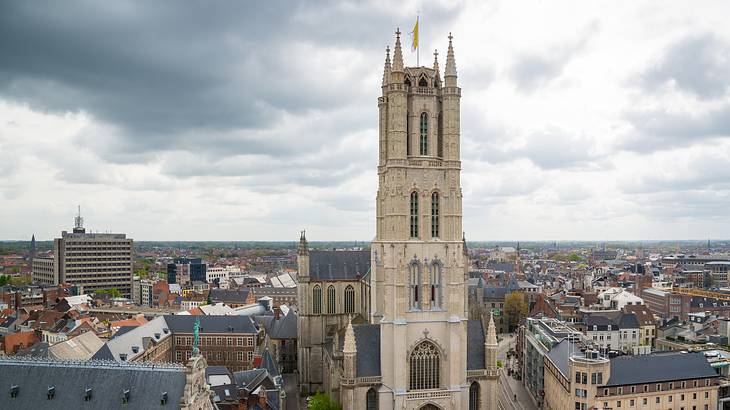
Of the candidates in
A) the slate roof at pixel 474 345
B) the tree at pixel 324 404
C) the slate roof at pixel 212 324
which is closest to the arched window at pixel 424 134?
the slate roof at pixel 474 345

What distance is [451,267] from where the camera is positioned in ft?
233

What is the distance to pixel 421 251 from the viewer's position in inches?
2781

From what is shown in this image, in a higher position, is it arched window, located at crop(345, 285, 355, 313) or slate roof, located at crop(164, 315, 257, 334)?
arched window, located at crop(345, 285, 355, 313)

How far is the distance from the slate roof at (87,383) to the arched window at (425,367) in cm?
3304

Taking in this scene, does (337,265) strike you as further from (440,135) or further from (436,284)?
(440,135)

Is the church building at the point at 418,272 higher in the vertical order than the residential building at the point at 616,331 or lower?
higher

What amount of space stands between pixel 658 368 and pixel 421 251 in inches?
1443

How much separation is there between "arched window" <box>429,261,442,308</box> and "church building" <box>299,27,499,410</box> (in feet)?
0.41

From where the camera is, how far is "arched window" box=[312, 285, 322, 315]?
324ft

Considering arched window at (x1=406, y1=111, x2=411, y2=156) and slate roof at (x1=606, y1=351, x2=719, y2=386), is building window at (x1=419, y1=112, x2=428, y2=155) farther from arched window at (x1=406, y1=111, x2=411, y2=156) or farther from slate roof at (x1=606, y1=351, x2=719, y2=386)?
slate roof at (x1=606, y1=351, x2=719, y2=386)

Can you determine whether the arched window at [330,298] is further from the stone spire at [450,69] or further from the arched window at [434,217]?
the stone spire at [450,69]

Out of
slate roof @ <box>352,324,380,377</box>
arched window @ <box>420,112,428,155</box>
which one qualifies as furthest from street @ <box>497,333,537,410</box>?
arched window @ <box>420,112,428,155</box>

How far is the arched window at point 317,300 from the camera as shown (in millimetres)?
98812

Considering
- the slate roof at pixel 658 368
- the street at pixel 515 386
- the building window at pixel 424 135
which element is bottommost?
the street at pixel 515 386
